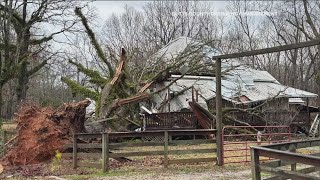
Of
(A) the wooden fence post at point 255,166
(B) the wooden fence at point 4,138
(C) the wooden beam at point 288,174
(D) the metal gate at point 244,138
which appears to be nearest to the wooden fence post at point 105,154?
(D) the metal gate at point 244,138

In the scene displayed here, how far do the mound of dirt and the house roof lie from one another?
992cm

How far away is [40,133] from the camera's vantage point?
42.8 ft

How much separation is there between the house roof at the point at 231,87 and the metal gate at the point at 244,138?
2893 millimetres

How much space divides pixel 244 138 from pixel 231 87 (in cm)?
748

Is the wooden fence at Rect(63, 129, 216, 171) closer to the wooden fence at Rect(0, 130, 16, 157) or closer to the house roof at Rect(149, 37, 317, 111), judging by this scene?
the wooden fence at Rect(0, 130, 16, 157)

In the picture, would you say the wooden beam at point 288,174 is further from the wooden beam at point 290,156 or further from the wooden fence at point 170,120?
the wooden fence at point 170,120

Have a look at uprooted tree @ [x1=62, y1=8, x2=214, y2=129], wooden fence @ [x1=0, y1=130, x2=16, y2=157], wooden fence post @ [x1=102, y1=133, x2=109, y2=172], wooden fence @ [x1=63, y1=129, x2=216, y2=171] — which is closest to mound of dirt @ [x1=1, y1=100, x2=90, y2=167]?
wooden fence @ [x1=0, y1=130, x2=16, y2=157]

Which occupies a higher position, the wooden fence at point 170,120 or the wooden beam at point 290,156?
the wooden fence at point 170,120

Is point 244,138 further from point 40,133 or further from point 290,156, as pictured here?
point 290,156

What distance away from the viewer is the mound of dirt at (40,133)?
12898 mm

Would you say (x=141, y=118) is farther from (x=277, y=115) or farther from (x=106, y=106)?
(x=277, y=115)

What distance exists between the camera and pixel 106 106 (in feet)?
53.9

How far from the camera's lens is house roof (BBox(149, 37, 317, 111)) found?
24500 millimetres

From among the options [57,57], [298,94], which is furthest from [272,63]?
[57,57]
